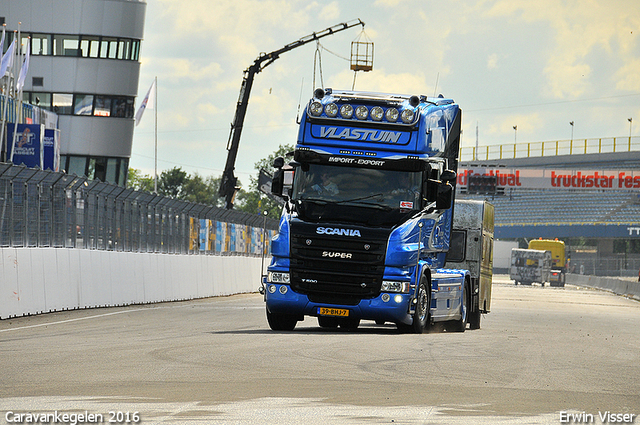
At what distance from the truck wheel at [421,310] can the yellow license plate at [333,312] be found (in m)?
1.21

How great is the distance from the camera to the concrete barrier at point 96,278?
2000 centimetres

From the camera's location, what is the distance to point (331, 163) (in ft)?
52.5

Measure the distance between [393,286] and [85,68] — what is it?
52.5 metres

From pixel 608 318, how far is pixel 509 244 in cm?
8405

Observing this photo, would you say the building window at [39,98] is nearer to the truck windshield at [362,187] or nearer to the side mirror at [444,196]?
the truck windshield at [362,187]

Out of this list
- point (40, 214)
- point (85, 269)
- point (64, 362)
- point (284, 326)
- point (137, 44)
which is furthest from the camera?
point (137, 44)

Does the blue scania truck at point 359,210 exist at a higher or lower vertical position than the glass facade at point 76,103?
lower

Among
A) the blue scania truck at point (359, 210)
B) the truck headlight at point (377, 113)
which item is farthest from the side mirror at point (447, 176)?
the truck headlight at point (377, 113)

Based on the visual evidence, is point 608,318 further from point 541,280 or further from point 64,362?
point 541,280

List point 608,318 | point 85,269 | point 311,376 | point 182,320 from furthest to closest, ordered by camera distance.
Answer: point 608,318 < point 85,269 < point 182,320 < point 311,376

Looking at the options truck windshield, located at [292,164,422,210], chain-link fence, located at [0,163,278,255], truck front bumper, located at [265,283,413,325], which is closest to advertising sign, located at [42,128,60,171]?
chain-link fence, located at [0,163,278,255]

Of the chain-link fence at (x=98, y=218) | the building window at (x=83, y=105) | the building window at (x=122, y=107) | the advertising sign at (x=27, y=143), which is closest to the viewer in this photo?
the chain-link fence at (x=98, y=218)

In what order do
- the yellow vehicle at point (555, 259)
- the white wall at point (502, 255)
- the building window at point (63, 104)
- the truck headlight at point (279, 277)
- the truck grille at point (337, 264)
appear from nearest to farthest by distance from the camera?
1. the truck grille at point (337, 264)
2. the truck headlight at point (279, 277)
3. the building window at point (63, 104)
4. the yellow vehicle at point (555, 259)
5. the white wall at point (502, 255)

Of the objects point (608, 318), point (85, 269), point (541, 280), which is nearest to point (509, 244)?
point (541, 280)
